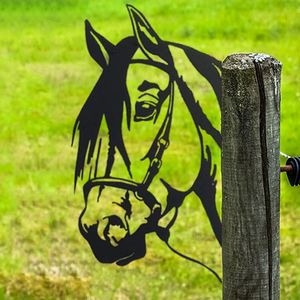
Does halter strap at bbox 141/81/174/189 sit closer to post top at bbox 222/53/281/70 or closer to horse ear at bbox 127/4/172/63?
horse ear at bbox 127/4/172/63

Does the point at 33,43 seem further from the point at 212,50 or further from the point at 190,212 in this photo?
the point at 190,212

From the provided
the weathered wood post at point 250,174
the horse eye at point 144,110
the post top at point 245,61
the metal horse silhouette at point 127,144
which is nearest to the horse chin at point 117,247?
the metal horse silhouette at point 127,144

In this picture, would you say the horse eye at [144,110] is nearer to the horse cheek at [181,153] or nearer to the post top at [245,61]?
the horse cheek at [181,153]

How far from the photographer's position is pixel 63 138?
10.3 ft

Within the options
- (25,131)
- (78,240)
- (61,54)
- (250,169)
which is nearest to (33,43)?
(61,54)

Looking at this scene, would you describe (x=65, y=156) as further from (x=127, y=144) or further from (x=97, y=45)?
(x=97, y=45)

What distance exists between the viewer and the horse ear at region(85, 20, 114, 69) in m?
3.15

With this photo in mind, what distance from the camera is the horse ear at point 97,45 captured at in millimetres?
3146

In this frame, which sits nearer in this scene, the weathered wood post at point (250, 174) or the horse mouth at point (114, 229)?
the weathered wood post at point (250, 174)

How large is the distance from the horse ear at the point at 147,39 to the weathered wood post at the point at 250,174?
1.87 m

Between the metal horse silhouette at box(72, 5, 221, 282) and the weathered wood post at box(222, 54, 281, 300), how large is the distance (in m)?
1.77

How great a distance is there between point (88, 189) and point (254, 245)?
183 centimetres

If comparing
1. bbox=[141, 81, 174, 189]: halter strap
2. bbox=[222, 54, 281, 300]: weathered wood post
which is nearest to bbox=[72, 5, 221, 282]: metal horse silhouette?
bbox=[141, 81, 174, 189]: halter strap

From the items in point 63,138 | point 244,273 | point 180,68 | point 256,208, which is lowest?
point 244,273
